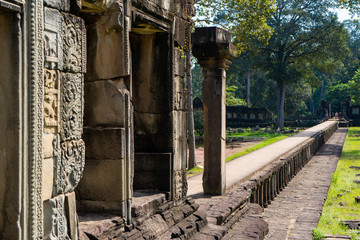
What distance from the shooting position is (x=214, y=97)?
7109 mm

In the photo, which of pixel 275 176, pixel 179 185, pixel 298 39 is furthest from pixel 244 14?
pixel 298 39

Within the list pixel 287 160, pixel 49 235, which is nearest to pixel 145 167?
pixel 49 235

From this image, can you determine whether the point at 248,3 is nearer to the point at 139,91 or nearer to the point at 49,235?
the point at 139,91

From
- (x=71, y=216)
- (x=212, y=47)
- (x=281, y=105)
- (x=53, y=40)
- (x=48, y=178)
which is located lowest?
(x=71, y=216)

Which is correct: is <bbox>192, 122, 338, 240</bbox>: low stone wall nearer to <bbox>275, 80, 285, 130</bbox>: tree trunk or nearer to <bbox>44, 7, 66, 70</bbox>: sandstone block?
<bbox>44, 7, 66, 70</bbox>: sandstone block

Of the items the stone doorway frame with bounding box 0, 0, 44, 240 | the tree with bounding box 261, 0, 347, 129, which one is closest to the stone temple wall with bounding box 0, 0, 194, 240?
the stone doorway frame with bounding box 0, 0, 44, 240

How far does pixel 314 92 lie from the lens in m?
60.1

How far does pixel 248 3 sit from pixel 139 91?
27.8 feet

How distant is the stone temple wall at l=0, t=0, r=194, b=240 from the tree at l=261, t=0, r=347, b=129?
25.8 metres

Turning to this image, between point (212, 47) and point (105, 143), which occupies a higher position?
point (212, 47)

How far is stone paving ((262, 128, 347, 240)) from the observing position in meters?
7.03

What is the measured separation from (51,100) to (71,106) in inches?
10.3

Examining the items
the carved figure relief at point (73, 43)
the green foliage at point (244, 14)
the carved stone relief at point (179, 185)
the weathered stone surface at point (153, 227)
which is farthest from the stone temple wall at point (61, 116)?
the green foliage at point (244, 14)

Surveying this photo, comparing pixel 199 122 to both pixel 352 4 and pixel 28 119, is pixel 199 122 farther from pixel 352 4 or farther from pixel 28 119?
pixel 28 119
